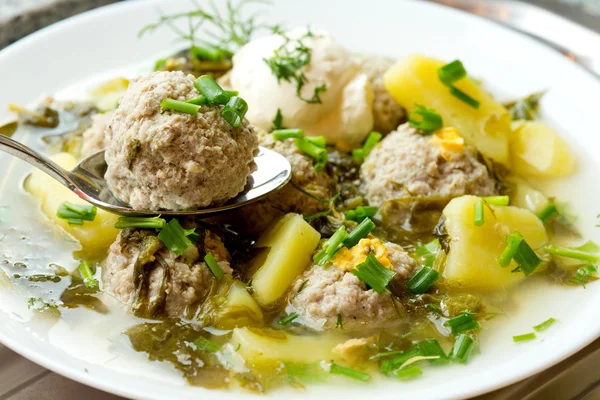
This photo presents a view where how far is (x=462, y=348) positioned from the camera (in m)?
2.79

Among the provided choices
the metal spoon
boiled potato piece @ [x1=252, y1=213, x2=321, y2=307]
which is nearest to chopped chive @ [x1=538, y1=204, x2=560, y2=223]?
boiled potato piece @ [x1=252, y1=213, x2=321, y2=307]

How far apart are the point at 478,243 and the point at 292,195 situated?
0.95 m

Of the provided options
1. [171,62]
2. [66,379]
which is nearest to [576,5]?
[171,62]

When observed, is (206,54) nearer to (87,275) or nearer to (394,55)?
(394,55)

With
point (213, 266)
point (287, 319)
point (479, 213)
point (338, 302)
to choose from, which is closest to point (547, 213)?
point (479, 213)

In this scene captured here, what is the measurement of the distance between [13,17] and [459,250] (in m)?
3.93

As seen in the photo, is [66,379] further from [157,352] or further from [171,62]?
[171,62]

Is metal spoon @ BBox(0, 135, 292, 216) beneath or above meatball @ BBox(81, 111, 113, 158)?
above

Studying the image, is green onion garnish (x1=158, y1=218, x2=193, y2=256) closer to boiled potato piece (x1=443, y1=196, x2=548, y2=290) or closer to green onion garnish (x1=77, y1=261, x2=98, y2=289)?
green onion garnish (x1=77, y1=261, x2=98, y2=289)

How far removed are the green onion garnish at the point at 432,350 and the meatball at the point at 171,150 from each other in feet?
3.47

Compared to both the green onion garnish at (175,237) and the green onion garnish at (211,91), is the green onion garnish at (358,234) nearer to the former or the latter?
the green onion garnish at (175,237)

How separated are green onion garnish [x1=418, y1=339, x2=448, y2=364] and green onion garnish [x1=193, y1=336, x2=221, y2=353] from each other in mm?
845

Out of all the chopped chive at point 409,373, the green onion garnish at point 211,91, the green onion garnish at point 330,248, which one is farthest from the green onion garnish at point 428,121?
the chopped chive at point 409,373

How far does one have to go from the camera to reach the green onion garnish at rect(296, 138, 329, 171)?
360 cm
